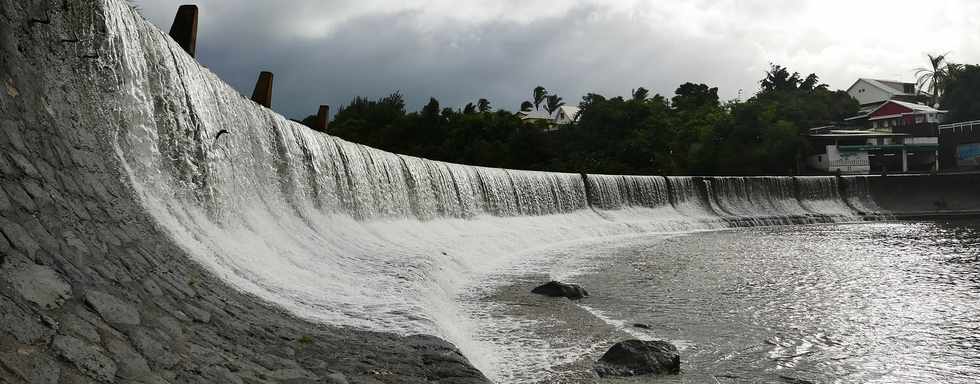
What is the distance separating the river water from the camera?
715cm

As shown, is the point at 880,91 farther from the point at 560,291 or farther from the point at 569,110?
the point at 560,291

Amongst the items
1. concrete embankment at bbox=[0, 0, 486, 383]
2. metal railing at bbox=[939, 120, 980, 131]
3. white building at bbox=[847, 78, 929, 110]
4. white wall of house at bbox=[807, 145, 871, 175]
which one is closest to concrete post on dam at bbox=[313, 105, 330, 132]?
concrete embankment at bbox=[0, 0, 486, 383]

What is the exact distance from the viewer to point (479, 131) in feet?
208

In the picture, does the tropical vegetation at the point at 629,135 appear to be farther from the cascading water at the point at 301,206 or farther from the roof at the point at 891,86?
the cascading water at the point at 301,206

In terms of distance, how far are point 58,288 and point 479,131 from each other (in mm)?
59739

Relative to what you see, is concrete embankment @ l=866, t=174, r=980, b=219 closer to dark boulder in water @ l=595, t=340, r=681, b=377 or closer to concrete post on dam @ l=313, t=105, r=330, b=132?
concrete post on dam @ l=313, t=105, r=330, b=132

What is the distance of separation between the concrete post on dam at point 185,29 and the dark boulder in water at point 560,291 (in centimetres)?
608

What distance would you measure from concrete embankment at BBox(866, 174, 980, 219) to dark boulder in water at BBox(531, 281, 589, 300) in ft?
Answer: 124

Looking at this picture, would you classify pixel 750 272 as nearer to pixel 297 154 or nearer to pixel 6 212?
pixel 297 154

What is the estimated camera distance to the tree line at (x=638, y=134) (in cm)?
5238

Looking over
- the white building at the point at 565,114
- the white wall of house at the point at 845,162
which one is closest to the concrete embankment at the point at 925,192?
the white wall of house at the point at 845,162

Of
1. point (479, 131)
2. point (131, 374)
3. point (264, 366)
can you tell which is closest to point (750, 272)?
point (264, 366)

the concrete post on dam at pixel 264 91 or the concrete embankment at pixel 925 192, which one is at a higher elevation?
the concrete post on dam at pixel 264 91

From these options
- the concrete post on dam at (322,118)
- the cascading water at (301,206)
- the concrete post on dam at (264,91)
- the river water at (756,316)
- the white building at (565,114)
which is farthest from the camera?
the white building at (565,114)
